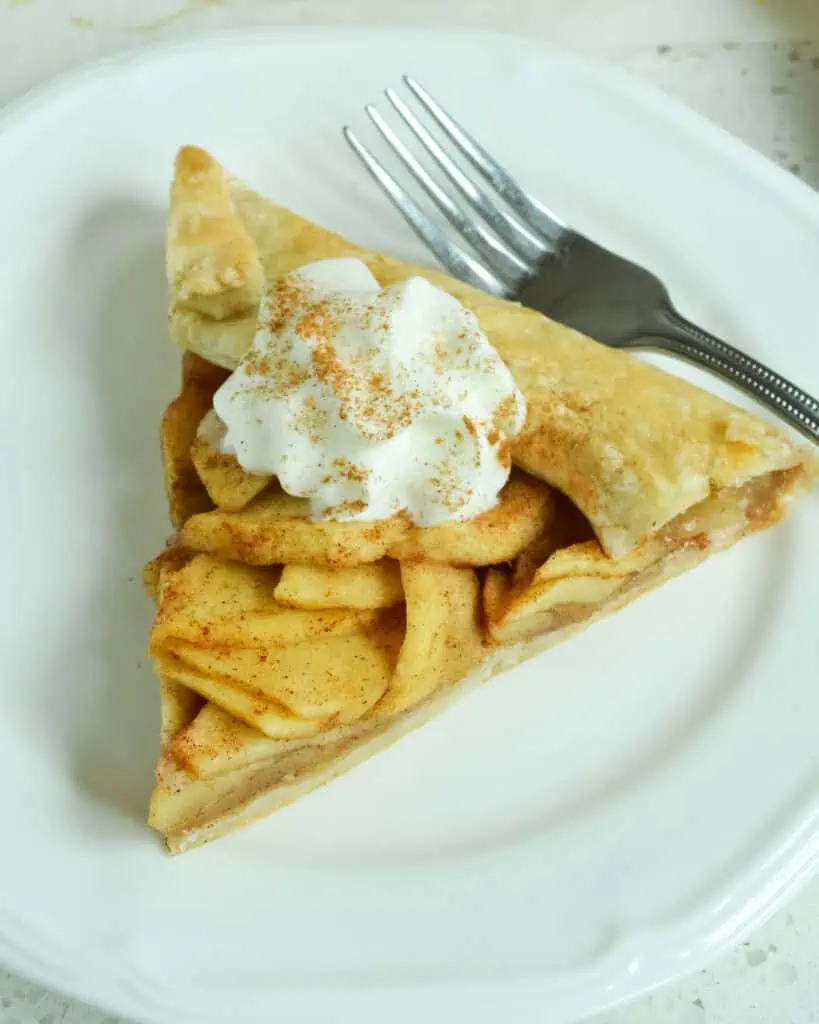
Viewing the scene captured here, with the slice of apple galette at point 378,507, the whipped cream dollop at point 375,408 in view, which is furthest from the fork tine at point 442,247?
the whipped cream dollop at point 375,408

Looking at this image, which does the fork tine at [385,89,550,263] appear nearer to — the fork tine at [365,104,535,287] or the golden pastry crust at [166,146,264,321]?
the fork tine at [365,104,535,287]

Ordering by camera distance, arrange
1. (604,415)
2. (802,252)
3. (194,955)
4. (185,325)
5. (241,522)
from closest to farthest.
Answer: (194,955) < (241,522) < (604,415) < (185,325) < (802,252)

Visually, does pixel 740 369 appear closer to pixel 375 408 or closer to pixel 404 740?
pixel 375 408

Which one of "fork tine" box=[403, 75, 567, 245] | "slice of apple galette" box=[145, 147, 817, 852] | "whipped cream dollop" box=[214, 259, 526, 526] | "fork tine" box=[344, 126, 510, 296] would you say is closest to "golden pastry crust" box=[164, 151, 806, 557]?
"slice of apple galette" box=[145, 147, 817, 852]

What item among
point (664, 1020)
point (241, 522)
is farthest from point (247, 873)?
point (664, 1020)

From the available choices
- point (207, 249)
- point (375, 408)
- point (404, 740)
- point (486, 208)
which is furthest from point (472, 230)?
point (404, 740)

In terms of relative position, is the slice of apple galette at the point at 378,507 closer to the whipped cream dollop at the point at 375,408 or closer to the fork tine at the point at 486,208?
the whipped cream dollop at the point at 375,408

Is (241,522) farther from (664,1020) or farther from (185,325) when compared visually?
(664,1020)
